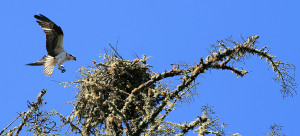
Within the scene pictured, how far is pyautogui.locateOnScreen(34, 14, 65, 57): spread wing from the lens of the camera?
34.0 ft

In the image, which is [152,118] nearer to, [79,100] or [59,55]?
[79,100]

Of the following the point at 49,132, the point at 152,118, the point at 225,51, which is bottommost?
the point at 152,118

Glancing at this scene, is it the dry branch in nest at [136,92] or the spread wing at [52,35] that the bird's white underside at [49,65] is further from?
the dry branch in nest at [136,92]

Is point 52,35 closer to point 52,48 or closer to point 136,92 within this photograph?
point 52,48

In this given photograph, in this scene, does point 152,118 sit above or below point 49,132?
below

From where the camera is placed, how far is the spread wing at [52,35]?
10.4m

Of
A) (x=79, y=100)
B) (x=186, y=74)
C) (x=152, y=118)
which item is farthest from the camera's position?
(x=79, y=100)

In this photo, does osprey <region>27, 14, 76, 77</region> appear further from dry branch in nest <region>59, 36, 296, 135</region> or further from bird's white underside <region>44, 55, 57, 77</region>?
dry branch in nest <region>59, 36, 296, 135</region>

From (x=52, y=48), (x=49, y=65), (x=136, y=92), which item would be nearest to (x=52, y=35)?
(x=52, y=48)

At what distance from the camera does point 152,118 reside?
5598 mm

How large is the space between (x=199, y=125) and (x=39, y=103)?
2.73m

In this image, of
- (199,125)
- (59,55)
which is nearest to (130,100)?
(199,125)

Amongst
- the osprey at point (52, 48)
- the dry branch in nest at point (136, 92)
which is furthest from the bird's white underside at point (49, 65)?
the dry branch in nest at point (136, 92)

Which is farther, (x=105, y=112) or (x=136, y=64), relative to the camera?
(x=136, y=64)
